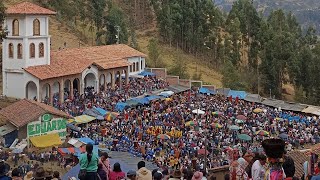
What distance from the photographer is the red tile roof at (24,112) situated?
102 feet

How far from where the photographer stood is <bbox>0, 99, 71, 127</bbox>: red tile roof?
31.2 m

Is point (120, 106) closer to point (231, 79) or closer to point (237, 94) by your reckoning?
point (237, 94)

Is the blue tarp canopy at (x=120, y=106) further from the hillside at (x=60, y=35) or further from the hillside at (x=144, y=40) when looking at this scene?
the hillside at (x=60, y=35)

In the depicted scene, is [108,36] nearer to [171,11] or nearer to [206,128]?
[171,11]

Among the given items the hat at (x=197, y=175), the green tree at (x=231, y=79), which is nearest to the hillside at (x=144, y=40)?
the green tree at (x=231, y=79)

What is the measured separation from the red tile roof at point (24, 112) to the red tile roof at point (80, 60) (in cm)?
623

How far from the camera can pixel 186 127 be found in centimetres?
3475

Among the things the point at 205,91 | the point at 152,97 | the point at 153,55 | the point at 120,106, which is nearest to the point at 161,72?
the point at 205,91

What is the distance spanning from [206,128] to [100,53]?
61.0ft

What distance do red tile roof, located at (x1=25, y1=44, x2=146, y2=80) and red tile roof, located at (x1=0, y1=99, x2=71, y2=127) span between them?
20.4 ft

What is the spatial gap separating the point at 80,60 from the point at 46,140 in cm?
1492

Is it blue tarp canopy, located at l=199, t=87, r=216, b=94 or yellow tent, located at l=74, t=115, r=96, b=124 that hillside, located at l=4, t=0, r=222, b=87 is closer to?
blue tarp canopy, located at l=199, t=87, r=216, b=94

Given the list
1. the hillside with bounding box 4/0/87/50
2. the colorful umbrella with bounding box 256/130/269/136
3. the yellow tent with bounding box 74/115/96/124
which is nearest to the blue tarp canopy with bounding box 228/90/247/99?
the colorful umbrella with bounding box 256/130/269/136

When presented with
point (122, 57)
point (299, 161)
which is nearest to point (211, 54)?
point (122, 57)
